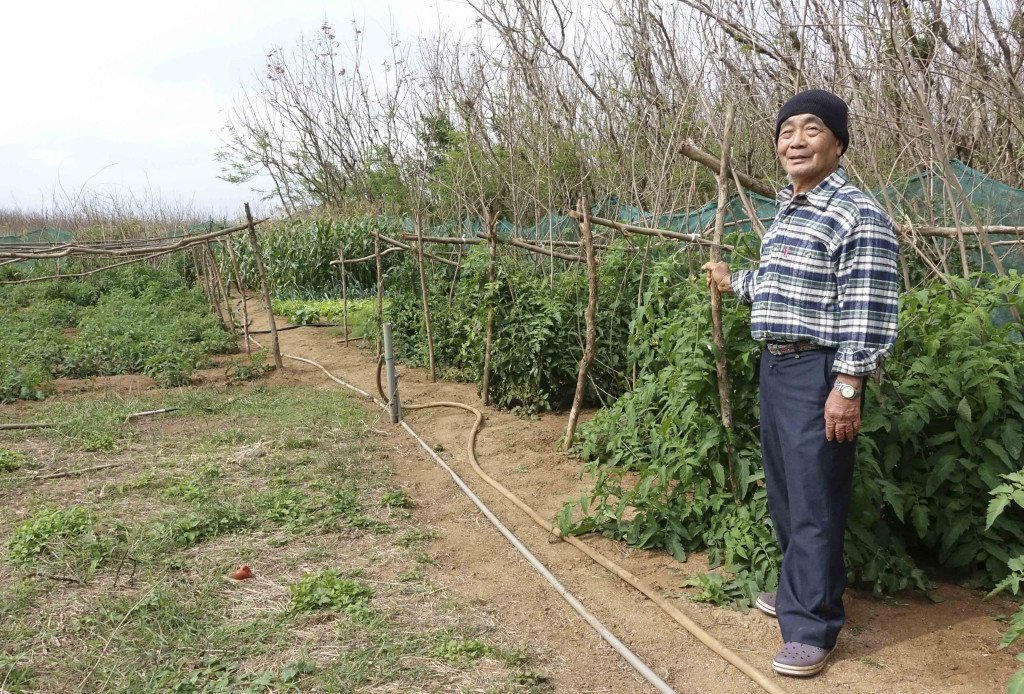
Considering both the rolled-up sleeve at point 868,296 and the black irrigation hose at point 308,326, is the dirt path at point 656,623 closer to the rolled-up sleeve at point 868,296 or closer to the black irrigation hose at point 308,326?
the rolled-up sleeve at point 868,296

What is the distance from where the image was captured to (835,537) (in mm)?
2523

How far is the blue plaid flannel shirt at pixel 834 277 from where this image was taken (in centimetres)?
232

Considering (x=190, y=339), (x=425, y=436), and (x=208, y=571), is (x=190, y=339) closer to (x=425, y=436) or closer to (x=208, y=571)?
(x=425, y=436)

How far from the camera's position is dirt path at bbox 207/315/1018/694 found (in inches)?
102

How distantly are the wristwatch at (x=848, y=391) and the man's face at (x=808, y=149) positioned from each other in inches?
25.6

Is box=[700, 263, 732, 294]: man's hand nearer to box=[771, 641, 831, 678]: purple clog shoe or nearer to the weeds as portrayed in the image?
box=[771, 641, 831, 678]: purple clog shoe

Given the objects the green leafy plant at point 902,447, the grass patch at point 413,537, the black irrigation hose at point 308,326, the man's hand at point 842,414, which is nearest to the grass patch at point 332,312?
the black irrigation hose at point 308,326

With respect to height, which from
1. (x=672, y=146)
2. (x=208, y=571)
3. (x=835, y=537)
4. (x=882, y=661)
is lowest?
(x=882, y=661)

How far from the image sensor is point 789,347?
2518mm

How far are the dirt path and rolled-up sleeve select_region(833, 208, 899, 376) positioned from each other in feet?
A: 3.48

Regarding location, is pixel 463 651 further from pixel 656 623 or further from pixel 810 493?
pixel 810 493

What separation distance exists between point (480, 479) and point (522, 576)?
1.53 metres

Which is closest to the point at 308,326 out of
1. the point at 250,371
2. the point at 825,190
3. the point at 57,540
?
the point at 250,371

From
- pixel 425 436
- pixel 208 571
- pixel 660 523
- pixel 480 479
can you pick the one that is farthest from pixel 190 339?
pixel 660 523
